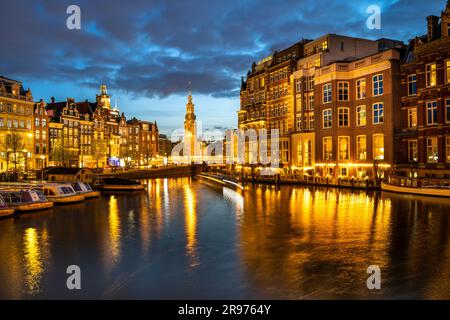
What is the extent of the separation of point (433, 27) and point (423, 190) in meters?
20.4

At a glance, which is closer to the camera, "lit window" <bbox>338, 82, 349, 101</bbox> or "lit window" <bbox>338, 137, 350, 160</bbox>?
"lit window" <bbox>338, 137, 350, 160</bbox>

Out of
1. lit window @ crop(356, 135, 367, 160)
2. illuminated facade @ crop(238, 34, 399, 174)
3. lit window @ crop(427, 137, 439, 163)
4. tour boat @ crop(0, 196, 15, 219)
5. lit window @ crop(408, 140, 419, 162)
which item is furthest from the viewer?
illuminated facade @ crop(238, 34, 399, 174)

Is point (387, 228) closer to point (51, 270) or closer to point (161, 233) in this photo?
point (161, 233)

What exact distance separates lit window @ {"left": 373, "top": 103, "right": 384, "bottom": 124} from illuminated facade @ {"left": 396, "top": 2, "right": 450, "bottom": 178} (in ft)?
12.3

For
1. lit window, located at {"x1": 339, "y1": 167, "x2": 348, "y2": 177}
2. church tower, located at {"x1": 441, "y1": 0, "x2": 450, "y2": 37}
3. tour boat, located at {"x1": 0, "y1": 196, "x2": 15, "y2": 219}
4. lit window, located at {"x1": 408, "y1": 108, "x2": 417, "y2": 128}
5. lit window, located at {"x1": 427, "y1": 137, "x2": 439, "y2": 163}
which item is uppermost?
church tower, located at {"x1": 441, "y1": 0, "x2": 450, "y2": 37}

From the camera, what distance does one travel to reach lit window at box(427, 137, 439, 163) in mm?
51375

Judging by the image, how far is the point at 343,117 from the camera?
67125mm

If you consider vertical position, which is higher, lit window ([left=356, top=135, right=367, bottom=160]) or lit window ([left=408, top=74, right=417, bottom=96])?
lit window ([left=408, top=74, right=417, bottom=96])

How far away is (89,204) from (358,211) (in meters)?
27.8

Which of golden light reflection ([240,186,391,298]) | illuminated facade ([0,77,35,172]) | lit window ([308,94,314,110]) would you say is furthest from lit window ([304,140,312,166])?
illuminated facade ([0,77,35,172])

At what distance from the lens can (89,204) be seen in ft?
152

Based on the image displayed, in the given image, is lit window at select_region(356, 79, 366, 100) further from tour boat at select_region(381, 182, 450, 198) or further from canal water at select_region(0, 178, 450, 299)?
canal water at select_region(0, 178, 450, 299)

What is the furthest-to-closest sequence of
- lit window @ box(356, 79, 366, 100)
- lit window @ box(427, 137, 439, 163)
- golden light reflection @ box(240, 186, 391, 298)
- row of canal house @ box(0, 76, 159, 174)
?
1. row of canal house @ box(0, 76, 159, 174)
2. lit window @ box(356, 79, 366, 100)
3. lit window @ box(427, 137, 439, 163)
4. golden light reflection @ box(240, 186, 391, 298)

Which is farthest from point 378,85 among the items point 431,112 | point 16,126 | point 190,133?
point 190,133
